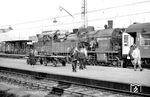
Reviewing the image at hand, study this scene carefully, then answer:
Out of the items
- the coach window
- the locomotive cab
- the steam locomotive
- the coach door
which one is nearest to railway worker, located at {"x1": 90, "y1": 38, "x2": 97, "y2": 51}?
the steam locomotive

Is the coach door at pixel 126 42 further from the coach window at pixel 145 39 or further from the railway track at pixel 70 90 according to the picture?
the railway track at pixel 70 90

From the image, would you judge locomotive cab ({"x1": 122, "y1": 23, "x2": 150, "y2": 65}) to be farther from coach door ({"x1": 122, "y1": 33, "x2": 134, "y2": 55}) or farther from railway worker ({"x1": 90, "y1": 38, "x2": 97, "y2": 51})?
railway worker ({"x1": 90, "y1": 38, "x2": 97, "y2": 51})

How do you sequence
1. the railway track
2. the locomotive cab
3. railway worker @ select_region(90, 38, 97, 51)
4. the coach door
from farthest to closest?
railway worker @ select_region(90, 38, 97, 51) < the coach door < the locomotive cab < the railway track

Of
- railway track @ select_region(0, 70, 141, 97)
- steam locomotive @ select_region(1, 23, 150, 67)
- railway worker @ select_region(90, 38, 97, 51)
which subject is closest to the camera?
railway track @ select_region(0, 70, 141, 97)

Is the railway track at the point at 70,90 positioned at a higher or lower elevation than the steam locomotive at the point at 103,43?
lower

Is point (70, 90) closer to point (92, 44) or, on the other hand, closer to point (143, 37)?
point (143, 37)

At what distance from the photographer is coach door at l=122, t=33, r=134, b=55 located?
19094 millimetres

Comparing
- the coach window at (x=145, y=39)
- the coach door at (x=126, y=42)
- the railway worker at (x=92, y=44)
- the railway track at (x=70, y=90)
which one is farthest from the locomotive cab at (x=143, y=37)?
the railway track at (x=70, y=90)

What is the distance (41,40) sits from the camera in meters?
27.6

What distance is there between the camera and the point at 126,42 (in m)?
19.5

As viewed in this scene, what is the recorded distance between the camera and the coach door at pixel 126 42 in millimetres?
19094

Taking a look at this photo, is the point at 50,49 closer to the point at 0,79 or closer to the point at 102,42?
the point at 102,42

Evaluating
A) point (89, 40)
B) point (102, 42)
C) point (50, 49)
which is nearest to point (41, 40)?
point (50, 49)

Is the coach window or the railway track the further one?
the coach window
